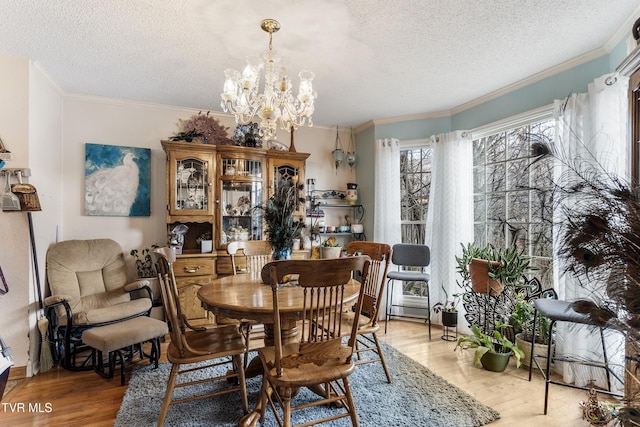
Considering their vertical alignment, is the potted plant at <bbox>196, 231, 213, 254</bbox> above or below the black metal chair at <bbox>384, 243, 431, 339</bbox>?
above

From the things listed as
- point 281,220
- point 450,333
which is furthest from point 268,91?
point 450,333

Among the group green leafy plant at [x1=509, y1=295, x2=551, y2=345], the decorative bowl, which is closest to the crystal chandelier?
the decorative bowl

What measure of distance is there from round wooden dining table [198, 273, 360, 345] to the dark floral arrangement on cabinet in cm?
191

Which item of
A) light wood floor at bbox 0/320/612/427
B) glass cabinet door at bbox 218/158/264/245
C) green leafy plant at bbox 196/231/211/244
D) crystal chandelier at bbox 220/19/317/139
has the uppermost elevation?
crystal chandelier at bbox 220/19/317/139

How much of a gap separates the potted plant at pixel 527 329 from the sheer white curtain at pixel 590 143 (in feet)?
0.40

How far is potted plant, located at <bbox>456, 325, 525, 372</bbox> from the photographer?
2.53 meters

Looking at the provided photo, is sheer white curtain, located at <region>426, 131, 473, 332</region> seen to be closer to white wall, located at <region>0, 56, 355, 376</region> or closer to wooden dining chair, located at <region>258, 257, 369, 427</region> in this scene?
white wall, located at <region>0, 56, 355, 376</region>

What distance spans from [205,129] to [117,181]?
112cm

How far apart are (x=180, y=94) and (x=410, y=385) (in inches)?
136

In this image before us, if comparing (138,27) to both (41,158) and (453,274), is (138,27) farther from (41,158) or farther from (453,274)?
(453,274)

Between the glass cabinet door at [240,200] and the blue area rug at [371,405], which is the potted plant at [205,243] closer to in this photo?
the glass cabinet door at [240,200]

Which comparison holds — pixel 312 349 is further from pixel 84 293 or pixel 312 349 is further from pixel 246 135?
pixel 246 135

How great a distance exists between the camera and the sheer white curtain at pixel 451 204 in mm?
3498

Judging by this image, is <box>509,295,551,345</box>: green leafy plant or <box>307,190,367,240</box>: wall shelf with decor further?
<box>307,190,367,240</box>: wall shelf with decor
